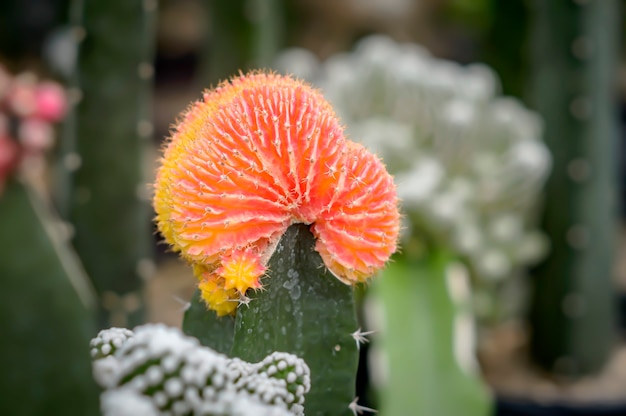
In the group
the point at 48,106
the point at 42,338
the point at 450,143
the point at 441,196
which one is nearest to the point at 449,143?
the point at 450,143

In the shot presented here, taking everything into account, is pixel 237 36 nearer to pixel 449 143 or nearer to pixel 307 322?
pixel 449 143

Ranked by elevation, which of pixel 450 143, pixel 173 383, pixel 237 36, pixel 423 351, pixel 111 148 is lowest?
pixel 173 383

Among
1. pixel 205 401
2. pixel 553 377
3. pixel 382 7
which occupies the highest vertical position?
pixel 382 7

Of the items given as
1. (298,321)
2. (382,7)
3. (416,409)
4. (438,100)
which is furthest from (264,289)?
(382,7)

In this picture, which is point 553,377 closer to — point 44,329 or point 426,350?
point 426,350

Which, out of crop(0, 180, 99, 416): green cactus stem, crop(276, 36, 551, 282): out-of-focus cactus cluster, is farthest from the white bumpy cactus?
crop(0, 180, 99, 416): green cactus stem

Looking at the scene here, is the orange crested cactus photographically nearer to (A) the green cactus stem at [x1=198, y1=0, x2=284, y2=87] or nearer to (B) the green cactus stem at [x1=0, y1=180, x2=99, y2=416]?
(B) the green cactus stem at [x1=0, y1=180, x2=99, y2=416]
